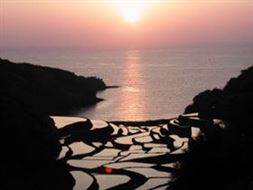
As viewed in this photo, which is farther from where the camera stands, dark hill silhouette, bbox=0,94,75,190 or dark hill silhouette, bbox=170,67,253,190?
dark hill silhouette, bbox=0,94,75,190

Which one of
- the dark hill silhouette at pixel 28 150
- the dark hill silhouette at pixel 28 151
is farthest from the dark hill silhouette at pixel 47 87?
the dark hill silhouette at pixel 28 151

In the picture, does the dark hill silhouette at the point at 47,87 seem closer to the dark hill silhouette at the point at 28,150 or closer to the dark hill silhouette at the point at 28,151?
the dark hill silhouette at the point at 28,150

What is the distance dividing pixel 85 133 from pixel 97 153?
7.97 meters

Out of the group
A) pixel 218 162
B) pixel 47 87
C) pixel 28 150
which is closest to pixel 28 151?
pixel 28 150

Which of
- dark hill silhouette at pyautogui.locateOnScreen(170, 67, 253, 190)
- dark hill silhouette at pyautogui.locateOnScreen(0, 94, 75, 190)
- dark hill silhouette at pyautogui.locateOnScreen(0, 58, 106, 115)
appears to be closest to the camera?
dark hill silhouette at pyautogui.locateOnScreen(170, 67, 253, 190)

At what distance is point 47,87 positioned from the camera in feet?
339

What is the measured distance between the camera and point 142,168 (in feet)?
123

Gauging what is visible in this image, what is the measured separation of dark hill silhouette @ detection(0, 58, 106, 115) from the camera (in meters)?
88.4

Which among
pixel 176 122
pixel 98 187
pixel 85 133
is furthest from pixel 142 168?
pixel 176 122

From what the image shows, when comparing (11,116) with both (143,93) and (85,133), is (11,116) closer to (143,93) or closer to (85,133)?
(85,133)

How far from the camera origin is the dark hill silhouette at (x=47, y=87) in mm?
88394

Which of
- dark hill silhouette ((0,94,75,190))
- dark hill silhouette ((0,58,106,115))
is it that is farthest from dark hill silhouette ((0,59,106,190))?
dark hill silhouette ((0,58,106,115))

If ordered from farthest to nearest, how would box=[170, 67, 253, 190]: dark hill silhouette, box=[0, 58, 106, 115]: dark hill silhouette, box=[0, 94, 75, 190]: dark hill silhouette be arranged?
box=[0, 58, 106, 115]: dark hill silhouette, box=[0, 94, 75, 190]: dark hill silhouette, box=[170, 67, 253, 190]: dark hill silhouette

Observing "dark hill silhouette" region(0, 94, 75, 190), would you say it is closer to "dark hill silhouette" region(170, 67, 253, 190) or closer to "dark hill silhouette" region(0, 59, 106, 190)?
"dark hill silhouette" region(0, 59, 106, 190)
